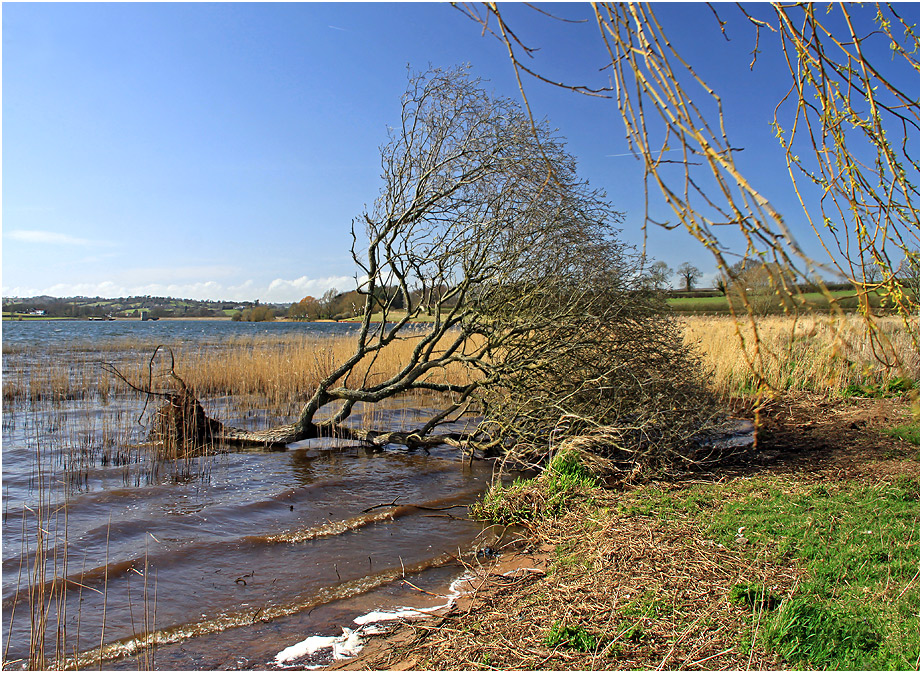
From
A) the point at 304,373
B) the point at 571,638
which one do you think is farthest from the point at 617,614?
the point at 304,373

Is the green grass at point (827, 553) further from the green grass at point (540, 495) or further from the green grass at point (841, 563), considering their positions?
the green grass at point (540, 495)

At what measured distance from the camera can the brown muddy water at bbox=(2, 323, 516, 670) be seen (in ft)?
13.5

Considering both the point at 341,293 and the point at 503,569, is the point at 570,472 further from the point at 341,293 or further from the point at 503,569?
the point at 341,293

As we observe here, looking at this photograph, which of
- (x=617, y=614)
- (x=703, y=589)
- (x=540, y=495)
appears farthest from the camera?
(x=540, y=495)

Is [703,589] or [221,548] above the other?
[703,589]

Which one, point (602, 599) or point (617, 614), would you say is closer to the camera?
point (617, 614)

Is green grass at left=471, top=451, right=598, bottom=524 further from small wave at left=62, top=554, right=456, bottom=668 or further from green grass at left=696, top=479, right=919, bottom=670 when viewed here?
green grass at left=696, top=479, right=919, bottom=670

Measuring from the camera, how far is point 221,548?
5879 millimetres

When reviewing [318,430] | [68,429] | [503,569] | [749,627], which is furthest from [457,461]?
[68,429]

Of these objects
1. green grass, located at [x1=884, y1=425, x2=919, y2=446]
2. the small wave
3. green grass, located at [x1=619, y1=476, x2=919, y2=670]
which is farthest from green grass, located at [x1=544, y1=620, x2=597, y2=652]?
green grass, located at [x1=884, y1=425, x2=919, y2=446]

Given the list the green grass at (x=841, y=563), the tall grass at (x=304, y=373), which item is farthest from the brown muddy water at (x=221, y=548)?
the tall grass at (x=304, y=373)

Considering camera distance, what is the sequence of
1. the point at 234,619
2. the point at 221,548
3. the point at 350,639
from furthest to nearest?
the point at 221,548
the point at 234,619
the point at 350,639

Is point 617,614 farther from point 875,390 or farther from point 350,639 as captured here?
point 875,390

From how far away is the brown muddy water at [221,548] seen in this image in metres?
4.11
